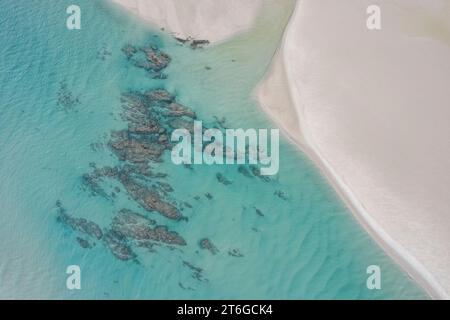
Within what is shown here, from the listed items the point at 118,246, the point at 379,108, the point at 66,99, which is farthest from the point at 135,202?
the point at 379,108

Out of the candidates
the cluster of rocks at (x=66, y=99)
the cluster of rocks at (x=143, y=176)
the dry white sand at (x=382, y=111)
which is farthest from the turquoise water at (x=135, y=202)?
the dry white sand at (x=382, y=111)

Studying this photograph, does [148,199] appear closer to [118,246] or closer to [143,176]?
[143,176]

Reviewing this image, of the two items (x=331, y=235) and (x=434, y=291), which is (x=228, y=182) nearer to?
(x=331, y=235)

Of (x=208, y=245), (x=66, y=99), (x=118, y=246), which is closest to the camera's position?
(x=208, y=245)

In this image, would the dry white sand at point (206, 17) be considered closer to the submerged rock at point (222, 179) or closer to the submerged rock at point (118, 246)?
the submerged rock at point (222, 179)

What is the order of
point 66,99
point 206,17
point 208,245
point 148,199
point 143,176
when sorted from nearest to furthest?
1. point 208,245
2. point 148,199
3. point 143,176
4. point 66,99
5. point 206,17

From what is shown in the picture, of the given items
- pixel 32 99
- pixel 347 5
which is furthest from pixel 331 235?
pixel 32 99

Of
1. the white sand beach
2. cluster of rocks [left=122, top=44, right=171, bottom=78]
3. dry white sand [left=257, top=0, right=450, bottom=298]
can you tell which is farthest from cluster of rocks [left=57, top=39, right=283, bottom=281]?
dry white sand [left=257, top=0, right=450, bottom=298]
